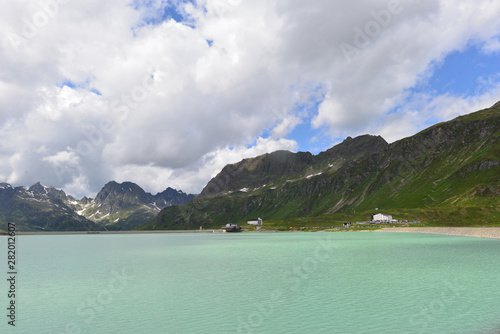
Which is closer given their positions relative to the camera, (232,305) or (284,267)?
(232,305)

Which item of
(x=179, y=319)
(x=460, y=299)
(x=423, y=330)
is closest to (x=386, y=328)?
(x=423, y=330)

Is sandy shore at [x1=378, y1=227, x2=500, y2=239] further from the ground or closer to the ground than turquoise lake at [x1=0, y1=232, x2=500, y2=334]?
further from the ground

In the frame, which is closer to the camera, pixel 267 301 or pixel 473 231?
pixel 267 301

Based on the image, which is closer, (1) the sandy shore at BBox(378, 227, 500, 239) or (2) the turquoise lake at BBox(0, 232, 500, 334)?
(2) the turquoise lake at BBox(0, 232, 500, 334)

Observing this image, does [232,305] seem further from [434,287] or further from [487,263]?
[487,263]

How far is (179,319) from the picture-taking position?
1141 inches

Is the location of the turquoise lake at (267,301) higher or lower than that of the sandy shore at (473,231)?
lower

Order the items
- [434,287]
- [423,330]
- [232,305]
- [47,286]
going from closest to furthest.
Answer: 1. [423,330]
2. [232,305]
3. [434,287]
4. [47,286]

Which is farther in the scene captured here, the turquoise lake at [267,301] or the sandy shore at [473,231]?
the sandy shore at [473,231]

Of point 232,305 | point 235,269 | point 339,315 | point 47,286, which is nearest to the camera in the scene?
point 339,315

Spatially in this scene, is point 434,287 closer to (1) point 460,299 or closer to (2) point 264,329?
(1) point 460,299

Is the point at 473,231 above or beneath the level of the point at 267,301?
above

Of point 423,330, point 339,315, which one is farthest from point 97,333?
point 423,330

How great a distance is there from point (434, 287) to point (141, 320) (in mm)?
34400
